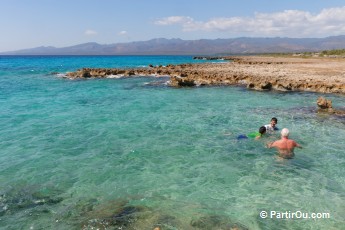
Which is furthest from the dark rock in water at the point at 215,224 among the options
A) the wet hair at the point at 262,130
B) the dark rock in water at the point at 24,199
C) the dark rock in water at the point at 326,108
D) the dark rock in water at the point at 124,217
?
the dark rock in water at the point at 326,108

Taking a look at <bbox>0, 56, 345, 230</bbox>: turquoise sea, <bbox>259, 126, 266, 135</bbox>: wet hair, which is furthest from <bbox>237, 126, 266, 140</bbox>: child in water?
<bbox>0, 56, 345, 230</bbox>: turquoise sea

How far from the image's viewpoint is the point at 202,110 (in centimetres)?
2194

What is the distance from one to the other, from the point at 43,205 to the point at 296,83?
27168 millimetres

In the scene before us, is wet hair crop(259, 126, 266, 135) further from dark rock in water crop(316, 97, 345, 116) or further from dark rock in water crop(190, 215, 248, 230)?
dark rock in water crop(316, 97, 345, 116)

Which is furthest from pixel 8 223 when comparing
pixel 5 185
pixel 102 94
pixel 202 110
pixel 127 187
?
pixel 102 94

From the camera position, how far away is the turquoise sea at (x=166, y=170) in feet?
27.1

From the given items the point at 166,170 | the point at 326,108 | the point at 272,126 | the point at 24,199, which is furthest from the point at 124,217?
the point at 326,108

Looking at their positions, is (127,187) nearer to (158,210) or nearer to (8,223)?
(158,210)

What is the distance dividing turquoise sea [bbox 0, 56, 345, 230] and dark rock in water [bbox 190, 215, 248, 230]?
0.03m

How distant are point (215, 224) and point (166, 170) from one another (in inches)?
152

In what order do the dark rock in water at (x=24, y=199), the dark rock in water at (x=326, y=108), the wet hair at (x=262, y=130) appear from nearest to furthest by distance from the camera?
the dark rock in water at (x=24, y=199) < the wet hair at (x=262, y=130) < the dark rock in water at (x=326, y=108)

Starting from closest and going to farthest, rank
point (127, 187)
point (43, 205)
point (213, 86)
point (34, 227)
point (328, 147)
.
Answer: point (34, 227), point (43, 205), point (127, 187), point (328, 147), point (213, 86)

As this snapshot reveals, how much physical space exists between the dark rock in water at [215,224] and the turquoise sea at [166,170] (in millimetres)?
25

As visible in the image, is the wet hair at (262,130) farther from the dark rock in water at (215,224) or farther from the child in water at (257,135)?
the dark rock in water at (215,224)
